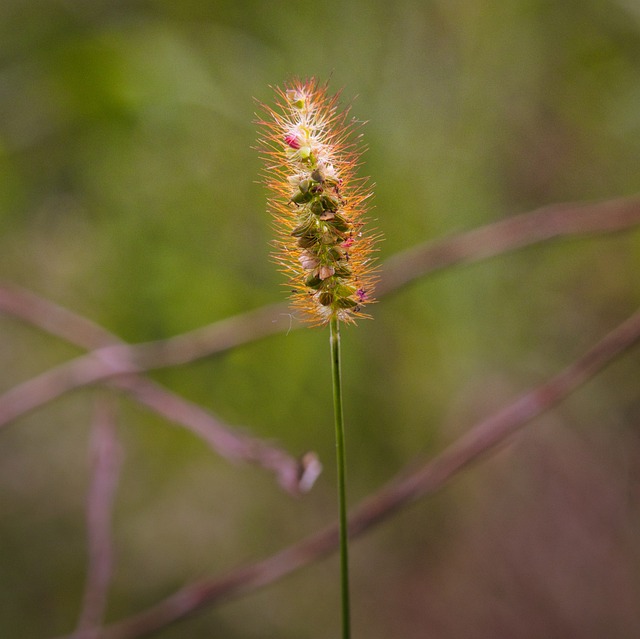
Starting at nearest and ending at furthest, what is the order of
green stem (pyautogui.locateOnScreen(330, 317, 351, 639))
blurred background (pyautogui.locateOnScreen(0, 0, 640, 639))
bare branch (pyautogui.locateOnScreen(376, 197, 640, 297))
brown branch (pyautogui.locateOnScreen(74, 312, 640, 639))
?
green stem (pyautogui.locateOnScreen(330, 317, 351, 639))
brown branch (pyautogui.locateOnScreen(74, 312, 640, 639))
bare branch (pyautogui.locateOnScreen(376, 197, 640, 297))
blurred background (pyautogui.locateOnScreen(0, 0, 640, 639))

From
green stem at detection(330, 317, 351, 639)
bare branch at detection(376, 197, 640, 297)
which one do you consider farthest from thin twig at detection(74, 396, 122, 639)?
green stem at detection(330, 317, 351, 639)

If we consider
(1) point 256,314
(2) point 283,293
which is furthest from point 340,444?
(2) point 283,293

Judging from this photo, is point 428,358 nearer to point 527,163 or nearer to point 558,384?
point 527,163

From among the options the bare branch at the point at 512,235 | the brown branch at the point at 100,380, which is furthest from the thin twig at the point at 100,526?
the bare branch at the point at 512,235

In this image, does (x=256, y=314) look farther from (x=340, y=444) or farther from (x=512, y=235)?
(x=340, y=444)

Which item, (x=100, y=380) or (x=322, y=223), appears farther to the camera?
(x=100, y=380)

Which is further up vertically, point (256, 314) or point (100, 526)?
point (256, 314)

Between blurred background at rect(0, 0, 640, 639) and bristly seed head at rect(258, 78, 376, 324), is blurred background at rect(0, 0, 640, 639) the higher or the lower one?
the higher one

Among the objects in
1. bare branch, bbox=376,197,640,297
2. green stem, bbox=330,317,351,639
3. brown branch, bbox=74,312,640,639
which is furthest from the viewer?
bare branch, bbox=376,197,640,297

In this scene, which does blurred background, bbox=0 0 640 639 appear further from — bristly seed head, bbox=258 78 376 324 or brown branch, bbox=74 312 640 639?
bristly seed head, bbox=258 78 376 324
